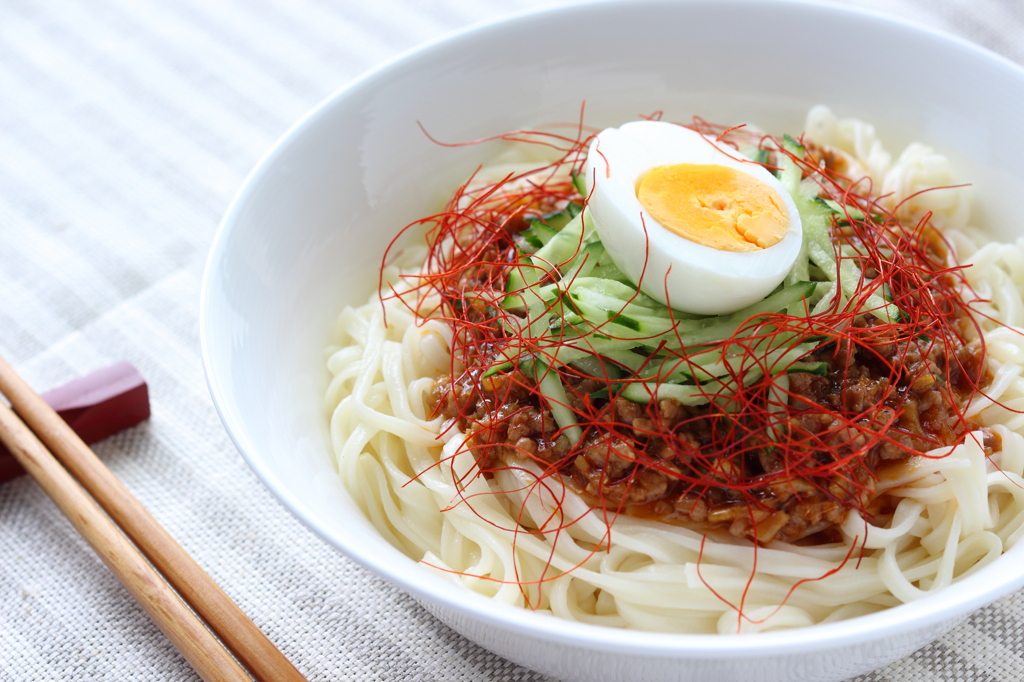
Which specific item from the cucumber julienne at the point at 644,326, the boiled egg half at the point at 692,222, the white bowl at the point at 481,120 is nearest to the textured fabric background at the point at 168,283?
the white bowl at the point at 481,120

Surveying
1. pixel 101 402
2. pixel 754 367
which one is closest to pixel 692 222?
pixel 754 367

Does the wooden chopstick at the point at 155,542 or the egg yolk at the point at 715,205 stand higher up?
the egg yolk at the point at 715,205

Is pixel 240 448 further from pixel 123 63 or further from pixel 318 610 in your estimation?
pixel 123 63

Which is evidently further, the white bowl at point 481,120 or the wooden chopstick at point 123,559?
the white bowl at point 481,120

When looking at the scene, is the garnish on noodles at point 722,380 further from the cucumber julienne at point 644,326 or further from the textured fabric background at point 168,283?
the textured fabric background at point 168,283

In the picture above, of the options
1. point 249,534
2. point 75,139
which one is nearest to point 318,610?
point 249,534

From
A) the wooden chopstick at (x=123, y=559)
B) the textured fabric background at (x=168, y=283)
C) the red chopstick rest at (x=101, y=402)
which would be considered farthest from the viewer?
the red chopstick rest at (x=101, y=402)
